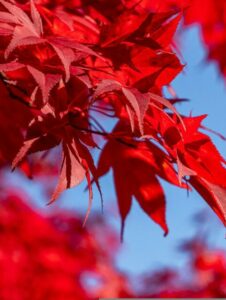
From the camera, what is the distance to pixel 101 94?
581mm

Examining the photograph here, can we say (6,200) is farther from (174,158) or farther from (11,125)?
(174,158)

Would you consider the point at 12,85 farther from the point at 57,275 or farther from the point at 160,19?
the point at 57,275

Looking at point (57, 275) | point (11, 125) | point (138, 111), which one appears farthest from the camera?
point (57, 275)

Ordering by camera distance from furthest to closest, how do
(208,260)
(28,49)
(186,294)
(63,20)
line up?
(208,260)
(186,294)
(63,20)
(28,49)

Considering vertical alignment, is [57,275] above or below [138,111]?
below

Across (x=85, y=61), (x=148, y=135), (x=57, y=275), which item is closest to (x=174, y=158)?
(x=148, y=135)

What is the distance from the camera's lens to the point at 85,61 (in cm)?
76

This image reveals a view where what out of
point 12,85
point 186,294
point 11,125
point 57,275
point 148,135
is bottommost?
point 57,275

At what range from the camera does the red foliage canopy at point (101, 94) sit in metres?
0.61

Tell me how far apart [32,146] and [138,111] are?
14cm

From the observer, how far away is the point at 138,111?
0.57 metres

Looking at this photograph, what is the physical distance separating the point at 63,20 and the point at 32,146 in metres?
0.22

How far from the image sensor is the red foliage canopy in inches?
24.1

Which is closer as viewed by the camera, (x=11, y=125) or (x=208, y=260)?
(x=11, y=125)
